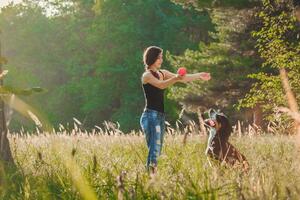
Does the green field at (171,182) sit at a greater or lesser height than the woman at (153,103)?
lesser

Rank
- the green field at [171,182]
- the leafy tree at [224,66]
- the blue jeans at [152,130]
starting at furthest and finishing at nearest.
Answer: the leafy tree at [224,66], the blue jeans at [152,130], the green field at [171,182]

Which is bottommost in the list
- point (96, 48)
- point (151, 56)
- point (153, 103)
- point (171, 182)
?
point (171, 182)

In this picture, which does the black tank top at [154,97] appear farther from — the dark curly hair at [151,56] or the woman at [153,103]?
the dark curly hair at [151,56]

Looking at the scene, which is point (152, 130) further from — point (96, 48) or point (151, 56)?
point (96, 48)

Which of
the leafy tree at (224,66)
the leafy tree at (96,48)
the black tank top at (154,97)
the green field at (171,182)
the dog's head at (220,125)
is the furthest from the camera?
the leafy tree at (96,48)

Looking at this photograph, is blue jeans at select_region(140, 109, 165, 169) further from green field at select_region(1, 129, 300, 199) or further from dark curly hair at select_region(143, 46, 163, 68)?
green field at select_region(1, 129, 300, 199)

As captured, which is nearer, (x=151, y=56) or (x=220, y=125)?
(x=151, y=56)

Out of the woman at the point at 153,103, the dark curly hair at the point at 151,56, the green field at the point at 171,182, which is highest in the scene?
the dark curly hair at the point at 151,56

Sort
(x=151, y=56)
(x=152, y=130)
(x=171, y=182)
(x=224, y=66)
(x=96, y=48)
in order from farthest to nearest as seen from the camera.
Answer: (x=96, y=48) < (x=224, y=66) < (x=151, y=56) < (x=152, y=130) < (x=171, y=182)

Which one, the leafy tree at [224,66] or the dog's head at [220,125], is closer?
the dog's head at [220,125]

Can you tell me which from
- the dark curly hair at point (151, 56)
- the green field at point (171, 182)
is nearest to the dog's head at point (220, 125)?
the dark curly hair at point (151, 56)

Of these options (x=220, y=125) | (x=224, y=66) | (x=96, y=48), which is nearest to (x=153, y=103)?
(x=220, y=125)

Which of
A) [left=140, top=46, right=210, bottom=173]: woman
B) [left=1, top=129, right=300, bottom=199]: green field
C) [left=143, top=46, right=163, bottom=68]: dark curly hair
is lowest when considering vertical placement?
[left=1, top=129, right=300, bottom=199]: green field

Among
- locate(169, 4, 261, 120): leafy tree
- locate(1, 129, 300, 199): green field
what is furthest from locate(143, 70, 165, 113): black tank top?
locate(169, 4, 261, 120): leafy tree
